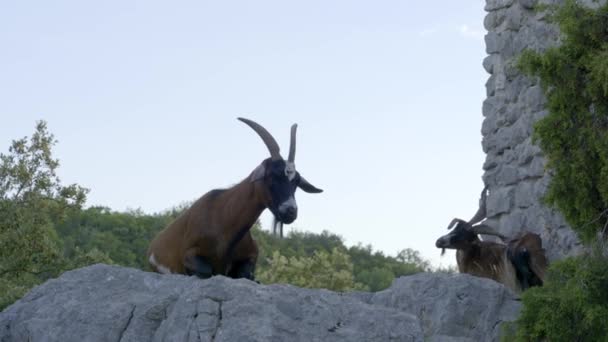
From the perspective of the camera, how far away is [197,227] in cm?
933

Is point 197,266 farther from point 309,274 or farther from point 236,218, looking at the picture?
point 309,274

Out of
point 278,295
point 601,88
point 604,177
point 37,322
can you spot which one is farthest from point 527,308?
point 37,322

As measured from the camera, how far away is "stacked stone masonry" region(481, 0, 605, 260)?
1055cm

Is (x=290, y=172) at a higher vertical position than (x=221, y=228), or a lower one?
higher

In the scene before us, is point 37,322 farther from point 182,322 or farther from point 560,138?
point 560,138

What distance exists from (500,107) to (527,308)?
13.0 feet

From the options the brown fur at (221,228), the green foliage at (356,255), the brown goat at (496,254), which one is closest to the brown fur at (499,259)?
the brown goat at (496,254)

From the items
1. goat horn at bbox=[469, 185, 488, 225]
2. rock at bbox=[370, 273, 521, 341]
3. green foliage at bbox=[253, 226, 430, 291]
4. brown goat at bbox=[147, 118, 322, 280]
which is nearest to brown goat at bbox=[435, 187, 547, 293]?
goat horn at bbox=[469, 185, 488, 225]

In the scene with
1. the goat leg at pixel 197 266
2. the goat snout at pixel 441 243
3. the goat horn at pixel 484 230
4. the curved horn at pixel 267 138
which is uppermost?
the curved horn at pixel 267 138

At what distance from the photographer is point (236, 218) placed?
916 centimetres

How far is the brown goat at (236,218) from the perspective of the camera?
8.91m

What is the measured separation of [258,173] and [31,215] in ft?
22.8

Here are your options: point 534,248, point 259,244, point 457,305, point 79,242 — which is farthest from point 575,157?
point 79,242

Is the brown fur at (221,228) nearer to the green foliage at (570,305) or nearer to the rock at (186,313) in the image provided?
the rock at (186,313)
